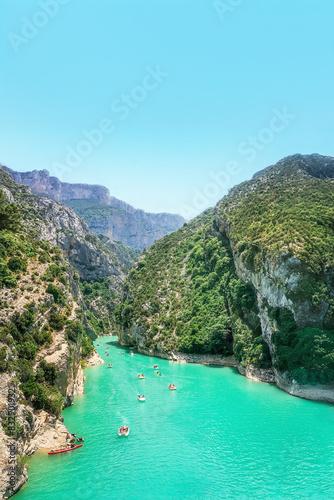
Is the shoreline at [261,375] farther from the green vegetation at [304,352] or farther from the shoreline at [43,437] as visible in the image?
the shoreline at [43,437]

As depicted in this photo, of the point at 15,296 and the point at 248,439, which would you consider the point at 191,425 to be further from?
the point at 15,296

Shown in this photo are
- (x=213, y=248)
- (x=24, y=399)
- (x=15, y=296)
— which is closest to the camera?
(x=24, y=399)

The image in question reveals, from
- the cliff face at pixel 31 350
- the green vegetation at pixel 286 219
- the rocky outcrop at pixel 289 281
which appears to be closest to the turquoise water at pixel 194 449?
the cliff face at pixel 31 350

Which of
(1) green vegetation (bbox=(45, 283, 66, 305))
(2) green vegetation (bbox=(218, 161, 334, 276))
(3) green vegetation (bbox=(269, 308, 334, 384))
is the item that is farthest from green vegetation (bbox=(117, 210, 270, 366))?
(1) green vegetation (bbox=(45, 283, 66, 305))

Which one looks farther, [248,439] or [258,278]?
[258,278]

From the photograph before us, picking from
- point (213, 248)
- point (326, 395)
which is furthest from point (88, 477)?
point (213, 248)

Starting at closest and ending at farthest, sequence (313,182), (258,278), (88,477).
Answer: (88,477) < (258,278) < (313,182)

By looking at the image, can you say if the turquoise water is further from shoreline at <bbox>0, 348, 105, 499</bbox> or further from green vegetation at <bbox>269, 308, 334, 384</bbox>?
green vegetation at <bbox>269, 308, 334, 384</bbox>
